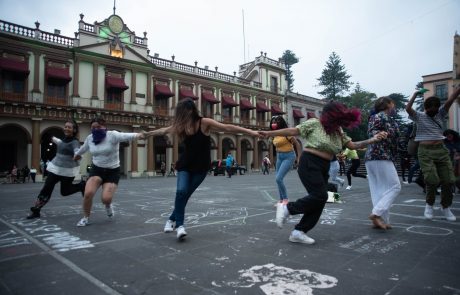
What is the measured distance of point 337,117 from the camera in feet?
11.2

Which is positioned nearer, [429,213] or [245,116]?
[429,213]

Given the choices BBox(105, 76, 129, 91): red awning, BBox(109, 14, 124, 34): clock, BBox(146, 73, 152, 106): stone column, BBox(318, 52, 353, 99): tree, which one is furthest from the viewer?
BBox(318, 52, 353, 99): tree

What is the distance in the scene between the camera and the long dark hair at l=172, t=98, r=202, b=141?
3572 millimetres

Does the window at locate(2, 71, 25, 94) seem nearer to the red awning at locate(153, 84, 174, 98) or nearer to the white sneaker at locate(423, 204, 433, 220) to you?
the red awning at locate(153, 84, 174, 98)

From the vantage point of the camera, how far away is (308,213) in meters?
3.35

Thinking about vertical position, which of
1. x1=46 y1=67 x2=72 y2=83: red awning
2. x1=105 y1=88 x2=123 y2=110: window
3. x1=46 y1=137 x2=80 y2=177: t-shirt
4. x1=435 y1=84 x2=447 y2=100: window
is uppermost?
x1=435 y1=84 x2=447 y2=100: window

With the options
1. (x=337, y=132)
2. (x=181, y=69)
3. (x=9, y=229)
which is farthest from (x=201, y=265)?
(x=181, y=69)

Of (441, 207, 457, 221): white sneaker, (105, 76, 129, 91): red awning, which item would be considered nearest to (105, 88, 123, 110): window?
(105, 76, 129, 91): red awning

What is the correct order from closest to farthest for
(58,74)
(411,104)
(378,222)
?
(378,222) < (411,104) < (58,74)

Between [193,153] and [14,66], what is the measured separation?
2293 centimetres

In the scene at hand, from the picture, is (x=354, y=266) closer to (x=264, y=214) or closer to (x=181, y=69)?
(x=264, y=214)

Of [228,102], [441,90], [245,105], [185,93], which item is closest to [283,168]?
[185,93]

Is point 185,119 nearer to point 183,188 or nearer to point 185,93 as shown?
point 183,188

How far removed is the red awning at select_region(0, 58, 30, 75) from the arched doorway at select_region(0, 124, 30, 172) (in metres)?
4.23
